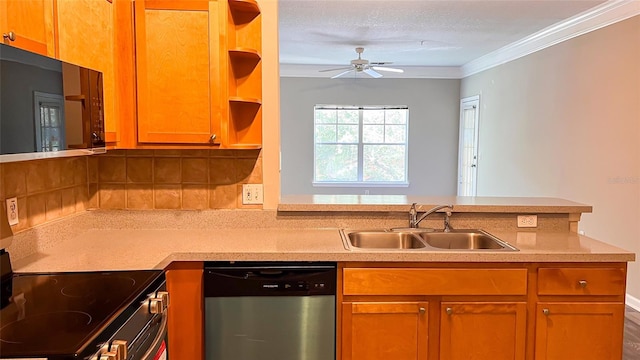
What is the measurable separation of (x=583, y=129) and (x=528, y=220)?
2.41m

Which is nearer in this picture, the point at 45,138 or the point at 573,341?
the point at 45,138

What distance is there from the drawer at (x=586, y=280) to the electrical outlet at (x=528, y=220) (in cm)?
53

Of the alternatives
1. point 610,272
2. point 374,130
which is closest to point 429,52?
point 374,130

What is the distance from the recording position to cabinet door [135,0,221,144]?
2.21m

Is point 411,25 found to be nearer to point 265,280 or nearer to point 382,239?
point 382,239

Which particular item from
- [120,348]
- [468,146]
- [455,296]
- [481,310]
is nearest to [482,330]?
[481,310]

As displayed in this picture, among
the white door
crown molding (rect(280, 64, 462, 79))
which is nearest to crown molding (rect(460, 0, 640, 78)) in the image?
the white door

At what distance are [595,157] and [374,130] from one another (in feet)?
14.1

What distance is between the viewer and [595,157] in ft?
13.9

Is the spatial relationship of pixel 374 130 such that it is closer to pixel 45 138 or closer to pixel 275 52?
pixel 275 52

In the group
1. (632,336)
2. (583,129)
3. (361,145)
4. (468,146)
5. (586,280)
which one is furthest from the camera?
(361,145)

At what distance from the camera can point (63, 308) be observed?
4.62 feet

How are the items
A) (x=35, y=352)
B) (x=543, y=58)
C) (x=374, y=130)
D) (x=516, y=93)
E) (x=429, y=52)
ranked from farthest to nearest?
(x=374, y=130)
(x=429, y=52)
(x=516, y=93)
(x=543, y=58)
(x=35, y=352)

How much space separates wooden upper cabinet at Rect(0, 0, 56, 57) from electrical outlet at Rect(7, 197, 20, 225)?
65 cm
